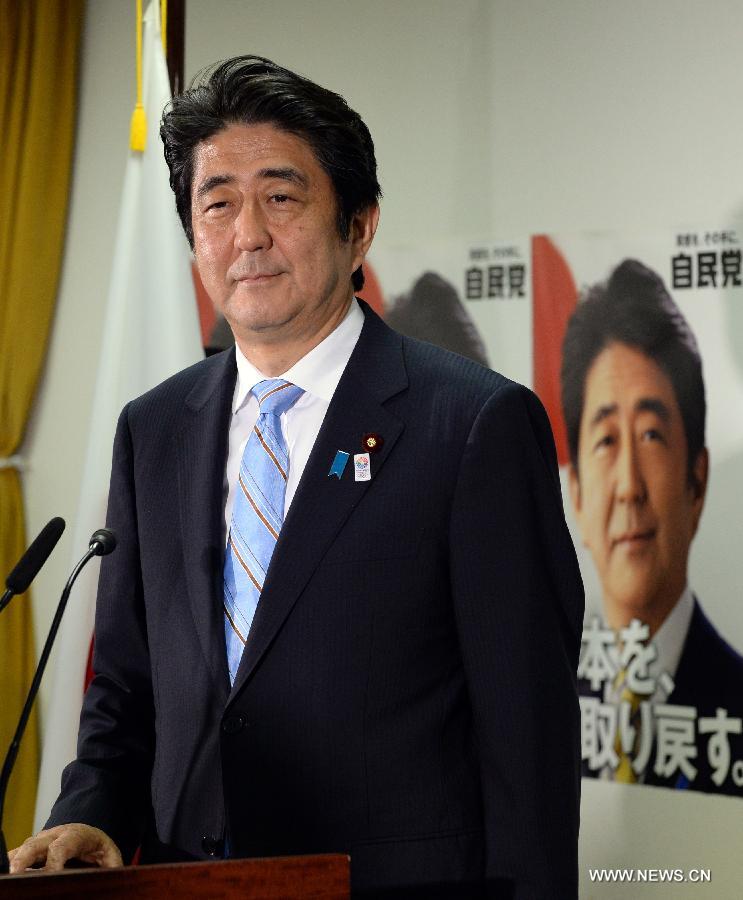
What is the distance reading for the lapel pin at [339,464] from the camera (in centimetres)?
155

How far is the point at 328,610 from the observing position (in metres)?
1.50

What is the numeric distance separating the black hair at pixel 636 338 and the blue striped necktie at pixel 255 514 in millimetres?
1814

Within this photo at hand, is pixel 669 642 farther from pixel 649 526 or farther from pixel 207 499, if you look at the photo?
pixel 207 499

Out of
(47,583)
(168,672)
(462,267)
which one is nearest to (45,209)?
(47,583)

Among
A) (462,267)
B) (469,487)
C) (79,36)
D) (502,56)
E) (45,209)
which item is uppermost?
(79,36)

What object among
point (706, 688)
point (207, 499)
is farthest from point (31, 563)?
point (706, 688)

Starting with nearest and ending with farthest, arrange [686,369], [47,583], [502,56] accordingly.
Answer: [686,369]
[502,56]
[47,583]

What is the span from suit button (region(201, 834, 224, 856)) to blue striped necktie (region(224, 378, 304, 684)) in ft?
0.67

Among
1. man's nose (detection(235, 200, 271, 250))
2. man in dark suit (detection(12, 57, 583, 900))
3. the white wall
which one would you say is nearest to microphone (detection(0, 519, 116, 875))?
man in dark suit (detection(12, 57, 583, 900))

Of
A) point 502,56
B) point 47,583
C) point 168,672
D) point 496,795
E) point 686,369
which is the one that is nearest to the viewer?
point 496,795

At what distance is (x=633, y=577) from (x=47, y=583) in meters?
2.05

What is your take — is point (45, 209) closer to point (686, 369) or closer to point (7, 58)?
point (7, 58)

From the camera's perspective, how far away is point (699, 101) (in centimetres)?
325

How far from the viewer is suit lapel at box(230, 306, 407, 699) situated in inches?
58.8
